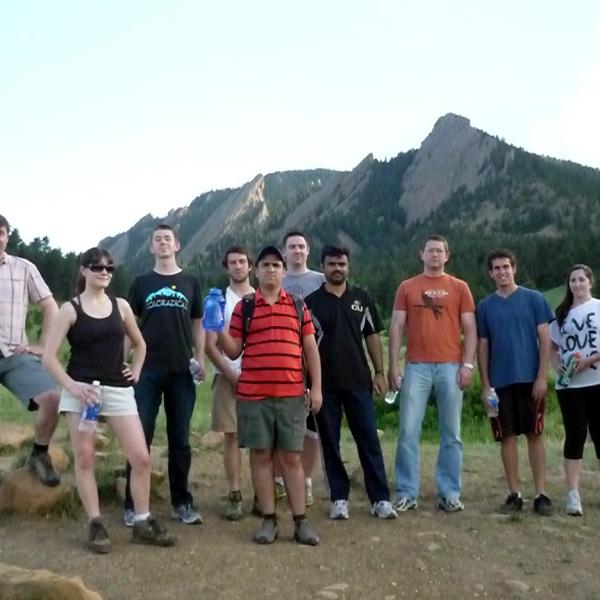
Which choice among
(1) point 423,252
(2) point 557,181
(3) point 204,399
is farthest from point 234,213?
(1) point 423,252

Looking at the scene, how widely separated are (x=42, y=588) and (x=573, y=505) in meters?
4.39

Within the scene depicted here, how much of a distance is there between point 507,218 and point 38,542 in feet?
331

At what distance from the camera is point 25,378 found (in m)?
5.98

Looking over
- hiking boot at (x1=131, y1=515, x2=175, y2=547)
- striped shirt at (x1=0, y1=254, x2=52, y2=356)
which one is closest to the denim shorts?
hiking boot at (x1=131, y1=515, x2=175, y2=547)

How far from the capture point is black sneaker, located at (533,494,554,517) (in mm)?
6566

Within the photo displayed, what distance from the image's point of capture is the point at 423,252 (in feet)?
22.5

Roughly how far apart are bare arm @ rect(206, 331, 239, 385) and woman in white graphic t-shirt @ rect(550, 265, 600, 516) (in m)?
2.75

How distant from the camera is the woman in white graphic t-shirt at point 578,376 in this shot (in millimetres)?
6699

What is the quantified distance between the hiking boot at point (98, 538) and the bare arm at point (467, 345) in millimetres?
2986

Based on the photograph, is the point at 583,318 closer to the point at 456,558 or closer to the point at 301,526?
the point at 456,558

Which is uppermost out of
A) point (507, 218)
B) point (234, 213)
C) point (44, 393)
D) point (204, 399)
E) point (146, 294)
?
point (234, 213)

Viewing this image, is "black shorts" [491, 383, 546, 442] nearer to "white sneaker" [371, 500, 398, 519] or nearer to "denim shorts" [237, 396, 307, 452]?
"white sneaker" [371, 500, 398, 519]

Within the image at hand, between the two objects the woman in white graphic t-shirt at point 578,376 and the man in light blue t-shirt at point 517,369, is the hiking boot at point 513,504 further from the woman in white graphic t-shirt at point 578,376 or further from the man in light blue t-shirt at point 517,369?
the woman in white graphic t-shirt at point 578,376

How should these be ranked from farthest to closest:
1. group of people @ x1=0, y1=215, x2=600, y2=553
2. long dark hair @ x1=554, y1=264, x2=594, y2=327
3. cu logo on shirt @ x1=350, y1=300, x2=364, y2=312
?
1. long dark hair @ x1=554, y1=264, x2=594, y2=327
2. cu logo on shirt @ x1=350, y1=300, x2=364, y2=312
3. group of people @ x1=0, y1=215, x2=600, y2=553
